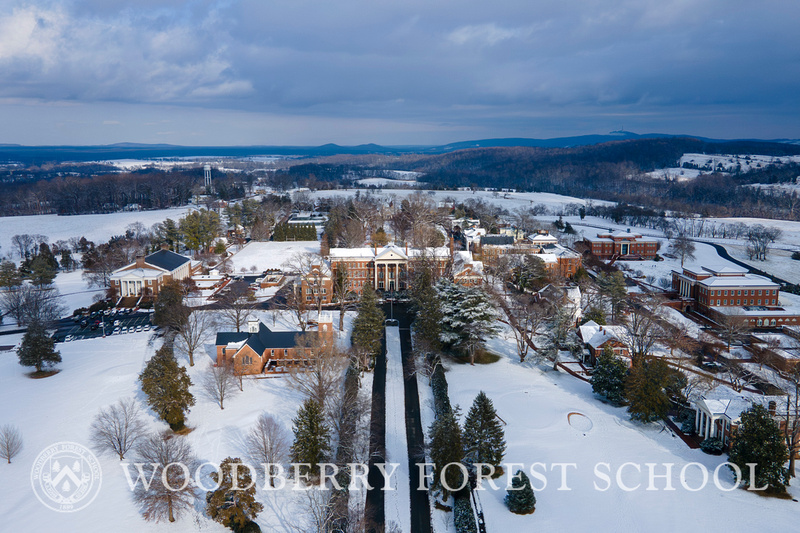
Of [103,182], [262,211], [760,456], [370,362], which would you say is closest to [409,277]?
[370,362]

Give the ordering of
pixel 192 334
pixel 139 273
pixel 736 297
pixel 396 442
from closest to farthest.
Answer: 1. pixel 396 442
2. pixel 192 334
3. pixel 736 297
4. pixel 139 273

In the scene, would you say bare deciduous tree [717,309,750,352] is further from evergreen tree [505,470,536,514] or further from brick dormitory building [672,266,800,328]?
evergreen tree [505,470,536,514]

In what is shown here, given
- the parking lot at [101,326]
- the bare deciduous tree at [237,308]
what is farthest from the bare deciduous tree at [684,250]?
the parking lot at [101,326]

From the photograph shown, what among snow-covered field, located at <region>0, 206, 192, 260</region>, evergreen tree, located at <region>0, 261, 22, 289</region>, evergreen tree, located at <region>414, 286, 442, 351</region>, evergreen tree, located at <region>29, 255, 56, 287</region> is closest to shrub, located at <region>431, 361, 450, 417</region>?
evergreen tree, located at <region>414, 286, 442, 351</region>

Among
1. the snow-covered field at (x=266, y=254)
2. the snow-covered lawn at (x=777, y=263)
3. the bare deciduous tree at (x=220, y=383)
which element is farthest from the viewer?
the snow-covered lawn at (x=777, y=263)

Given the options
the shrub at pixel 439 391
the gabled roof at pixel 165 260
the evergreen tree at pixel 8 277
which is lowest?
the shrub at pixel 439 391

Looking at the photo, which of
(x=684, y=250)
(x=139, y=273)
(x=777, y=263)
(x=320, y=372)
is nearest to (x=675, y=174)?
(x=777, y=263)

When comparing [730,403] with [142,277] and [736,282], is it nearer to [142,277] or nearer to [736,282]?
[736,282]

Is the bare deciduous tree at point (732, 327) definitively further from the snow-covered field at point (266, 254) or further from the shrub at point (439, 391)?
the snow-covered field at point (266, 254)
